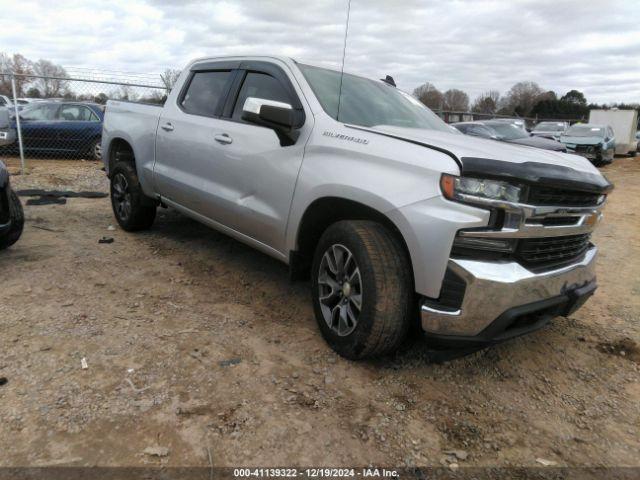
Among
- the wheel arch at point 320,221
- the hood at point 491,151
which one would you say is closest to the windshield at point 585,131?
the hood at point 491,151

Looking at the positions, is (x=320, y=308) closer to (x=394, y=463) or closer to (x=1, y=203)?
(x=394, y=463)

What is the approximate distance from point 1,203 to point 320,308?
299 cm

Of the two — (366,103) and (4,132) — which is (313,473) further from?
(4,132)

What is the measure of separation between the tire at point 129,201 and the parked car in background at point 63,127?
22.7ft

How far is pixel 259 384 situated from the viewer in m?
2.80

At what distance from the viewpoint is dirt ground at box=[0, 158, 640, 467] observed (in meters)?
2.32

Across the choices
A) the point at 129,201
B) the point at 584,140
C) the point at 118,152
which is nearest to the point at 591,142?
the point at 584,140

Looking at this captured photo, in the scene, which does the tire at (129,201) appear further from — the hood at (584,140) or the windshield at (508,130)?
the hood at (584,140)

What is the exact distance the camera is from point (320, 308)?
3232 mm

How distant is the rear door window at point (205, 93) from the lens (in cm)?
423

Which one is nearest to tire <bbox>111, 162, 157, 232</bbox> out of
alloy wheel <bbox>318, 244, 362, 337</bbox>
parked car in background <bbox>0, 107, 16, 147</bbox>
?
parked car in background <bbox>0, 107, 16, 147</bbox>

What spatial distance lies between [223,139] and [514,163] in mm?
2244

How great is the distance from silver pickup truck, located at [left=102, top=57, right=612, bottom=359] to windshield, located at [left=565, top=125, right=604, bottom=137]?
56.9ft

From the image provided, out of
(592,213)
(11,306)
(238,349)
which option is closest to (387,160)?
(592,213)
